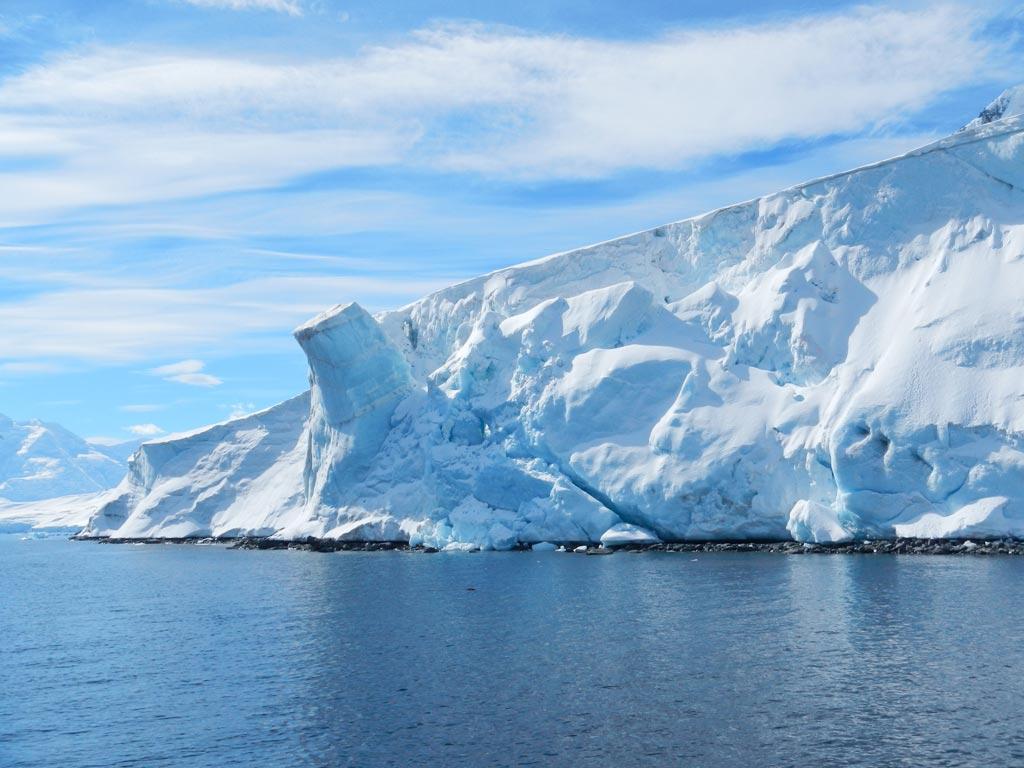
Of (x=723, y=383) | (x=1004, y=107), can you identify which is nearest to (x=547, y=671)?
(x=723, y=383)

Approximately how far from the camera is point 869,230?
4906 cm

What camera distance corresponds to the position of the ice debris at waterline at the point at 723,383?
40022mm

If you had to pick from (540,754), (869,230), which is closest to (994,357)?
(869,230)

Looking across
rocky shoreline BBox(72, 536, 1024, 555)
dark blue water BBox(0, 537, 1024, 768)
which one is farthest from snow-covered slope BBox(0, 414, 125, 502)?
dark blue water BBox(0, 537, 1024, 768)

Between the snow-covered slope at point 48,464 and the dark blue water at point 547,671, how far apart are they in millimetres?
141072

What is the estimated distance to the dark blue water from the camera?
16.2m

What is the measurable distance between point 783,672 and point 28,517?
139m

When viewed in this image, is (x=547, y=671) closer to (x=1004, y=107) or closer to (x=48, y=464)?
(x=1004, y=107)

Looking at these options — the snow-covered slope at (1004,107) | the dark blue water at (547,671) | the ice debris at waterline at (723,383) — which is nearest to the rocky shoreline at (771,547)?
the ice debris at waterline at (723,383)

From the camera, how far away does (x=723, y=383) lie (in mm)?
47531

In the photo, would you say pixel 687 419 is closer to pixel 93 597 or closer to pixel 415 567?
pixel 415 567

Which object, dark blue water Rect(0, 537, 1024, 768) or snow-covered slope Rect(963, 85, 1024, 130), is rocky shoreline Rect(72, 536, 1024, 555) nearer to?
dark blue water Rect(0, 537, 1024, 768)

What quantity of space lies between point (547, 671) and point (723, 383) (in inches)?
1121

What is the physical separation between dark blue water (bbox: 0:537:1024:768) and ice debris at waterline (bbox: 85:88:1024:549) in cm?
555
